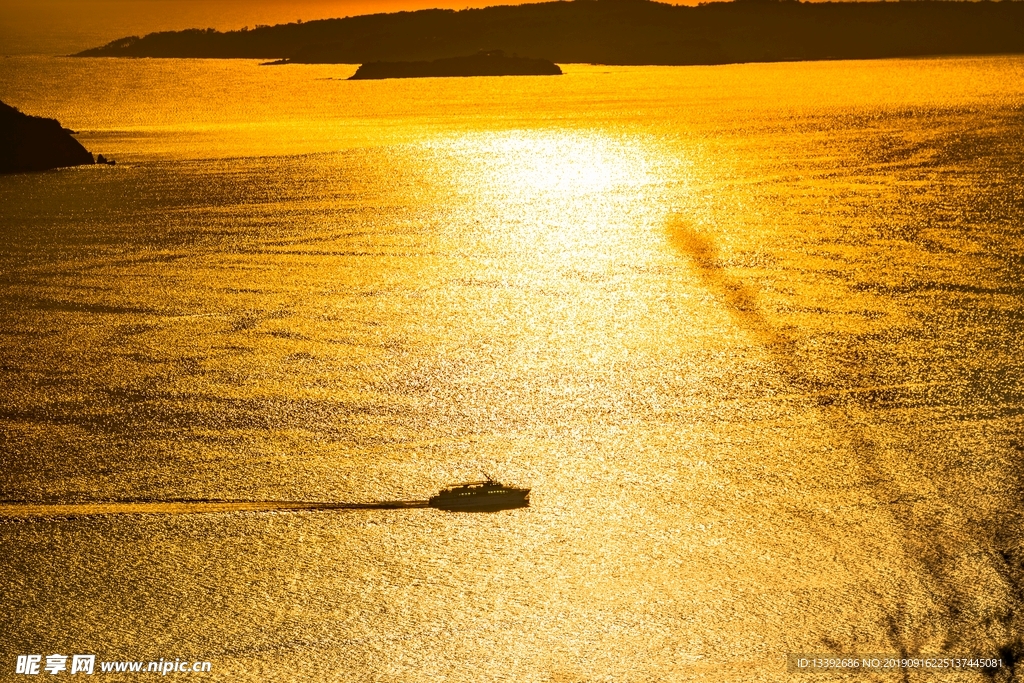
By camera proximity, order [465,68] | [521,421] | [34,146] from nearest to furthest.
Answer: [521,421], [34,146], [465,68]

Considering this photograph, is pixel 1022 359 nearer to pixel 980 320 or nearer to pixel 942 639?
pixel 980 320

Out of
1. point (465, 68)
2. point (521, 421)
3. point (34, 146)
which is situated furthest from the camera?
point (465, 68)

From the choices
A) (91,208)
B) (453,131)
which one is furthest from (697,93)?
(91,208)

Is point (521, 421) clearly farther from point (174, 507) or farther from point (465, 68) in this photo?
point (465, 68)

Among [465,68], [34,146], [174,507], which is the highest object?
[465,68]

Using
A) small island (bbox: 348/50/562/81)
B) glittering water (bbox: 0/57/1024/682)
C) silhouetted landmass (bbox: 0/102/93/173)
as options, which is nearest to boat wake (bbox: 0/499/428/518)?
glittering water (bbox: 0/57/1024/682)

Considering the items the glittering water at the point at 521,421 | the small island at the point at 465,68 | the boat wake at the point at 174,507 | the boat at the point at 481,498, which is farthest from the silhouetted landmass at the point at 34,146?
the small island at the point at 465,68

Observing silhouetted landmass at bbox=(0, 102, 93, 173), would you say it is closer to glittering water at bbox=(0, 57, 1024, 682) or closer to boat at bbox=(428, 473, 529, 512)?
glittering water at bbox=(0, 57, 1024, 682)

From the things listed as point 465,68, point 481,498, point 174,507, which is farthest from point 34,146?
point 465,68
